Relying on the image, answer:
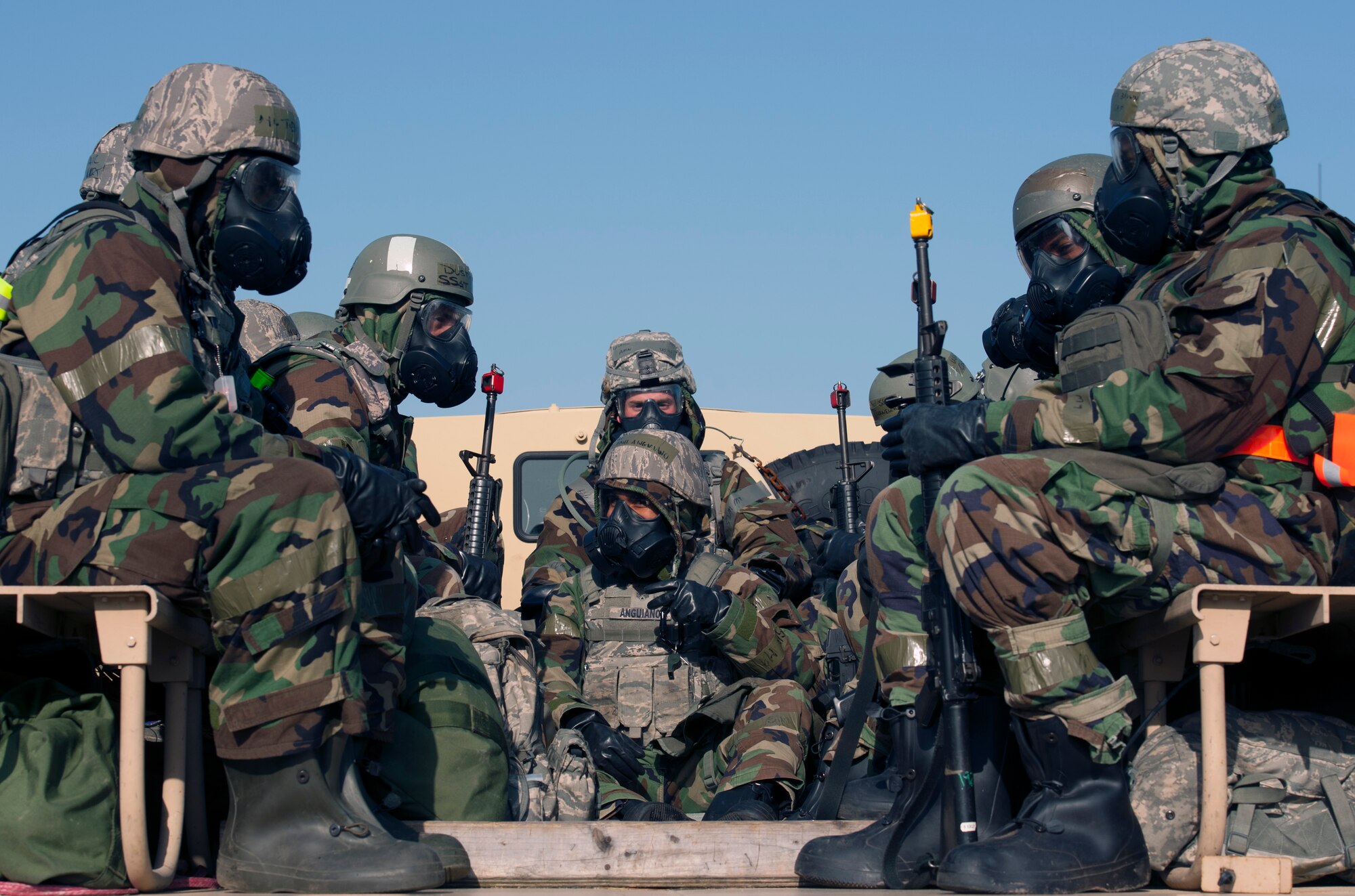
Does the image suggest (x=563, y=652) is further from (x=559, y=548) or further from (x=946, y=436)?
(x=946, y=436)

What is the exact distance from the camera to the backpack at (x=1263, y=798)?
3.35 m

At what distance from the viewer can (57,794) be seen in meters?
3.19

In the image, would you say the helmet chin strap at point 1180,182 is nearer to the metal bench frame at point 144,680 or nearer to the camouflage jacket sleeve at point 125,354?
the camouflage jacket sleeve at point 125,354

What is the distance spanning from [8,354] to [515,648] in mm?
2177

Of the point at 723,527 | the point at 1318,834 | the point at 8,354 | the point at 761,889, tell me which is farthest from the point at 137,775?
the point at 723,527

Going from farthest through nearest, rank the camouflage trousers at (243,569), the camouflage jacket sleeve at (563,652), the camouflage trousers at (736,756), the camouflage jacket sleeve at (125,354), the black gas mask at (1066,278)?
1. the camouflage jacket sleeve at (563,652)
2. the camouflage trousers at (736,756)
3. the black gas mask at (1066,278)
4. the camouflage jacket sleeve at (125,354)
5. the camouflage trousers at (243,569)

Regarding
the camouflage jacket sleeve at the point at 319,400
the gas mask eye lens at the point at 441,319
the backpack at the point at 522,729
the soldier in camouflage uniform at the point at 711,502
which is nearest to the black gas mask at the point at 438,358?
the gas mask eye lens at the point at 441,319

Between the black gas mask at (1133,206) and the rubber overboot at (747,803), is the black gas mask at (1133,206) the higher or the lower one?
the higher one

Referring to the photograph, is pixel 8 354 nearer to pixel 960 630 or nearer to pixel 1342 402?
pixel 960 630

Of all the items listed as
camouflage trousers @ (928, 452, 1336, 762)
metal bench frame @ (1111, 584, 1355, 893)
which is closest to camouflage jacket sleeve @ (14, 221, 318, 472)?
camouflage trousers @ (928, 452, 1336, 762)

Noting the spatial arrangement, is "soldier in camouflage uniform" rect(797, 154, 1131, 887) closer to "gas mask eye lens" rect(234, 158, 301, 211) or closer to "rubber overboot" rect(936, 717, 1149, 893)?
"rubber overboot" rect(936, 717, 1149, 893)

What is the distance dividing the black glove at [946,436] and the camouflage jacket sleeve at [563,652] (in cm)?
245

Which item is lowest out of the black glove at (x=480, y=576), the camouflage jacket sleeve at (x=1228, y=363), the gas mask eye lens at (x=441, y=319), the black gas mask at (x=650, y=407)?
the black glove at (x=480, y=576)

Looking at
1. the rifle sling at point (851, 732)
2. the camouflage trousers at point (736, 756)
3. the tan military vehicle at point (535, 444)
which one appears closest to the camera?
the rifle sling at point (851, 732)
